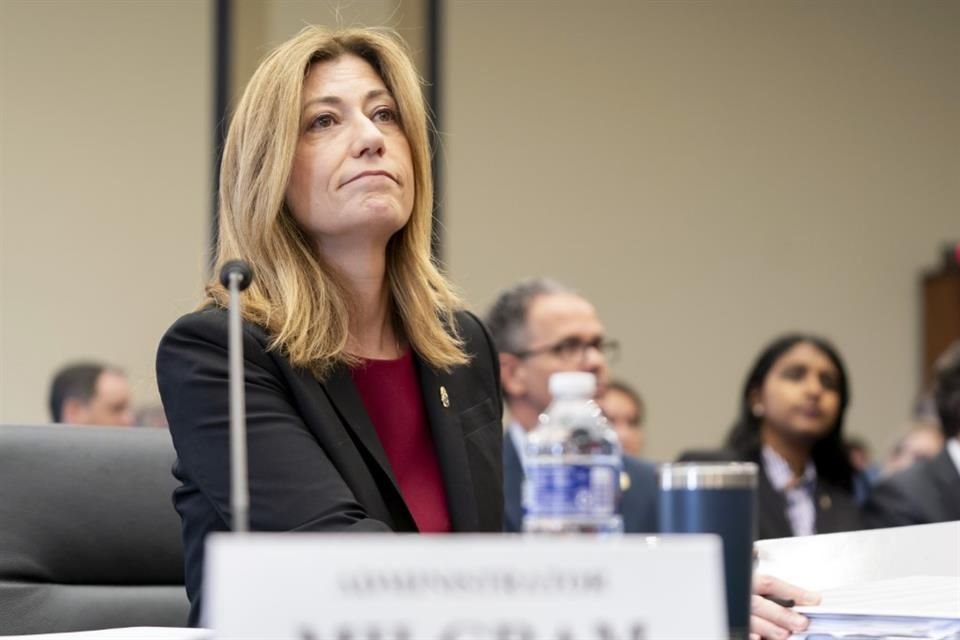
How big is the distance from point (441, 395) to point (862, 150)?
20.6ft

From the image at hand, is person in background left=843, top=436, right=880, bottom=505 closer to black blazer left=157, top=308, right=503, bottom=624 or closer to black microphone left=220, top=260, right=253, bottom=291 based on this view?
black blazer left=157, top=308, right=503, bottom=624

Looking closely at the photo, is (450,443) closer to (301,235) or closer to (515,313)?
(301,235)

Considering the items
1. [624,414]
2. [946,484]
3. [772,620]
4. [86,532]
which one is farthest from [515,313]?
[772,620]

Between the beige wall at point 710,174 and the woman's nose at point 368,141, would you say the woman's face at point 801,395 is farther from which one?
the woman's nose at point 368,141

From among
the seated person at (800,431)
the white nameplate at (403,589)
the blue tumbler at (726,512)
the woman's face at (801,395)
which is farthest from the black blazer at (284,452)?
the woman's face at (801,395)

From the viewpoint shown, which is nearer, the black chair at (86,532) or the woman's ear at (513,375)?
the black chair at (86,532)

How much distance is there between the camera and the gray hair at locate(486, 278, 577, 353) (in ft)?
14.5

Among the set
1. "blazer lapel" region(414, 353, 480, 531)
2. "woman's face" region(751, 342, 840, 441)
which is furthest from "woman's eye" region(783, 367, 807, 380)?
"blazer lapel" region(414, 353, 480, 531)

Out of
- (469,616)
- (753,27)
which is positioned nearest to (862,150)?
(753,27)

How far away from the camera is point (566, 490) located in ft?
4.24

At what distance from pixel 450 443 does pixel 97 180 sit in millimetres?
4589

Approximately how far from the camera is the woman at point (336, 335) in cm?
194

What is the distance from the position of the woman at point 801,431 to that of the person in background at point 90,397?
227cm

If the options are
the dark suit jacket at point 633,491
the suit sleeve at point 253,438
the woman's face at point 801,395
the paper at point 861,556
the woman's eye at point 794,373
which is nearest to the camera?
the suit sleeve at point 253,438
